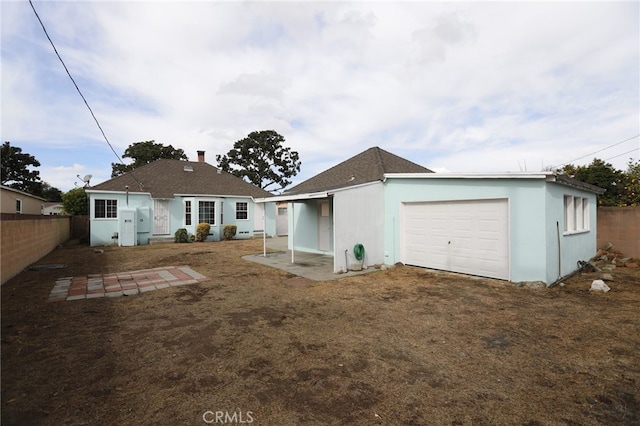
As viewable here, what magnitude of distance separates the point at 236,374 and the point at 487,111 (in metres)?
14.7

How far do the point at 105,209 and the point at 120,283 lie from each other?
11969 millimetres

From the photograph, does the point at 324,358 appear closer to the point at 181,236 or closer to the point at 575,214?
the point at 575,214

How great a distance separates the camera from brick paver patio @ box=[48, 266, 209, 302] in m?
6.46

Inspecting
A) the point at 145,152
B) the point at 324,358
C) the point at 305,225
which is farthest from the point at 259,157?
the point at 324,358

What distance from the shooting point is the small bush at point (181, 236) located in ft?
57.6

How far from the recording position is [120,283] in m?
7.48

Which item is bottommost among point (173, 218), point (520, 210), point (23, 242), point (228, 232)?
point (228, 232)

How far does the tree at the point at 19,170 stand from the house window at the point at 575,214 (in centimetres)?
5027

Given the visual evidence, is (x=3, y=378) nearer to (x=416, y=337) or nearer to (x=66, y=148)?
(x=416, y=337)

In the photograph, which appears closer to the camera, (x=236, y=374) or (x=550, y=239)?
(x=236, y=374)

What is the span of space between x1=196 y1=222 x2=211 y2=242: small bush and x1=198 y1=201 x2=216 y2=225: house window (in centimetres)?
81

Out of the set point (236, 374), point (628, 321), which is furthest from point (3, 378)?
point (628, 321)

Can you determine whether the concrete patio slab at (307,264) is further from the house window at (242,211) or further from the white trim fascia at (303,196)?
the house window at (242,211)

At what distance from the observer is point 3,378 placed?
301 centimetres
